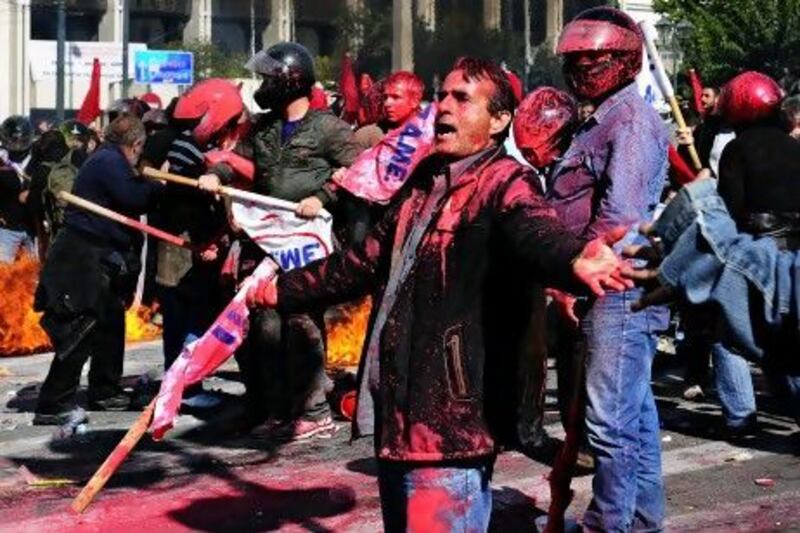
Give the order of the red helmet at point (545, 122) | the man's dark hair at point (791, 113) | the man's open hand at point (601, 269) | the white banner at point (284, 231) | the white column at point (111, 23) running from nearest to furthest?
the man's open hand at point (601, 269) → the red helmet at point (545, 122) → the white banner at point (284, 231) → the man's dark hair at point (791, 113) → the white column at point (111, 23)

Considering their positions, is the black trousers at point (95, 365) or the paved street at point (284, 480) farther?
the black trousers at point (95, 365)

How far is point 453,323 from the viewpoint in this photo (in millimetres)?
5113

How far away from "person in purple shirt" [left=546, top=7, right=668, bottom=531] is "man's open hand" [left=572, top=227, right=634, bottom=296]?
176 cm

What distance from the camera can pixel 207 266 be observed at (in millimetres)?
10406

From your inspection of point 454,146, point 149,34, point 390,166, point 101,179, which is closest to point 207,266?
point 101,179

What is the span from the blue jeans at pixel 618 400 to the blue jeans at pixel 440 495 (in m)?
1.36

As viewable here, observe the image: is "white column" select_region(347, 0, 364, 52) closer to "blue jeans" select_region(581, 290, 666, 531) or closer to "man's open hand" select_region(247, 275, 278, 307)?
"blue jeans" select_region(581, 290, 666, 531)

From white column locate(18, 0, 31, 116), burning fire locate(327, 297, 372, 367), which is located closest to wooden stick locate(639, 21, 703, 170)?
burning fire locate(327, 297, 372, 367)

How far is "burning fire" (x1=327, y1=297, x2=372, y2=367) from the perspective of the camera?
12.5 meters

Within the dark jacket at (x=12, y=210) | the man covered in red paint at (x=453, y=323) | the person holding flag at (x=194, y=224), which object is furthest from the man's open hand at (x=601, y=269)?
the dark jacket at (x=12, y=210)

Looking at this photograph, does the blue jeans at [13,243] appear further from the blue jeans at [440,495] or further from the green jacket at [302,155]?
the blue jeans at [440,495]

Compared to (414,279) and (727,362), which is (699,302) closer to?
(414,279)

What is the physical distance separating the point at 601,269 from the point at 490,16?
29587 mm

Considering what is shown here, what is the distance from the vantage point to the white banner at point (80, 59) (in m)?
45.6
